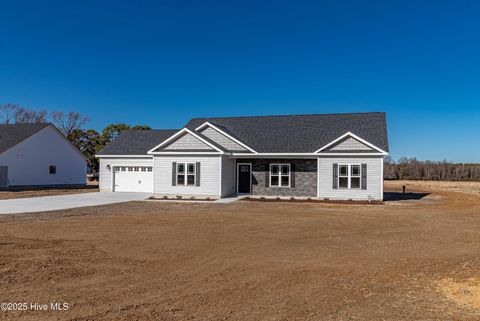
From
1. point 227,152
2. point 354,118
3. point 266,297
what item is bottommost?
point 266,297

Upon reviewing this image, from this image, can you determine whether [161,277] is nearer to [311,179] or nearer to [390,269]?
[390,269]

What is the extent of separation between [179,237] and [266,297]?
17.2 feet

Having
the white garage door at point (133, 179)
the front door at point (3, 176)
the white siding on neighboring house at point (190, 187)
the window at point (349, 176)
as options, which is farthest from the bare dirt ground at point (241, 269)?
the front door at point (3, 176)

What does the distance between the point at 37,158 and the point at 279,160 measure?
926 inches

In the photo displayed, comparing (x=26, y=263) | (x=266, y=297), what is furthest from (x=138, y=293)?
(x=26, y=263)

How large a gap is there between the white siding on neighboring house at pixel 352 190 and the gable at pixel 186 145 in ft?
22.8

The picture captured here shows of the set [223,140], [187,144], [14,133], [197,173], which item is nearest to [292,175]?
[223,140]

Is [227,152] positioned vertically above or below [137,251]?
above

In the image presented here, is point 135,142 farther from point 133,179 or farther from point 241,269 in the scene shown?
point 241,269

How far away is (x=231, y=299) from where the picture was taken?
5668 mm

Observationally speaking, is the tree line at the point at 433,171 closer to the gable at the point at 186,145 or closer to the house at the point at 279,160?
the house at the point at 279,160

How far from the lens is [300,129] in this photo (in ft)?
90.3

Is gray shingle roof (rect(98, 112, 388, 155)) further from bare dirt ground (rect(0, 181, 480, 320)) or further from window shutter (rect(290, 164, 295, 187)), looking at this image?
bare dirt ground (rect(0, 181, 480, 320))

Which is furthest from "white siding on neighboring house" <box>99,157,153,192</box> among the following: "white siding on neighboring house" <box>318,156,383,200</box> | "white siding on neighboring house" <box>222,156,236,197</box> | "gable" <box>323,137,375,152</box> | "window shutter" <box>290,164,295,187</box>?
"gable" <box>323,137,375,152</box>
